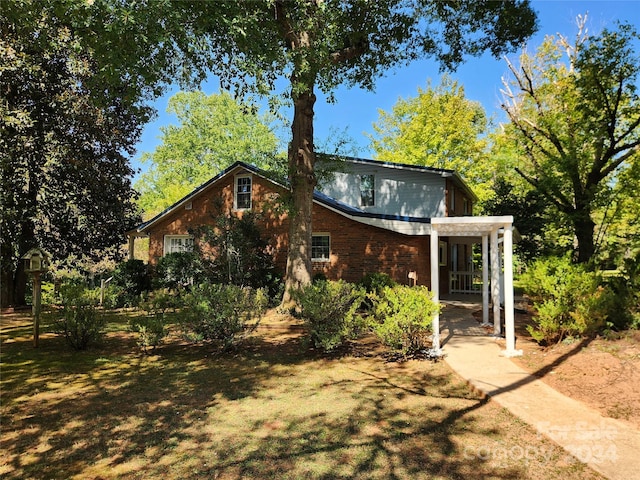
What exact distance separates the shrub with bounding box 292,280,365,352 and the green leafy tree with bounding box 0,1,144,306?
7.88 m

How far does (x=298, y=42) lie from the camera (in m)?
11.0

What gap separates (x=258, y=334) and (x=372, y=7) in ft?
30.0

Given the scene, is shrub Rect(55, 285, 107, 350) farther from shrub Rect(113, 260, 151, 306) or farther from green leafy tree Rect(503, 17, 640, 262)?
green leafy tree Rect(503, 17, 640, 262)

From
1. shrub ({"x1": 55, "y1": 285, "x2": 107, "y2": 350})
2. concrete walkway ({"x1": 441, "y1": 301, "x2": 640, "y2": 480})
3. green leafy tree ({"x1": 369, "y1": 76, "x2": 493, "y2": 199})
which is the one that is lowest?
concrete walkway ({"x1": 441, "y1": 301, "x2": 640, "y2": 480})

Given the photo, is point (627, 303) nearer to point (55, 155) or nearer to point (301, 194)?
point (301, 194)

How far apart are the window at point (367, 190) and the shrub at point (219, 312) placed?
1315cm

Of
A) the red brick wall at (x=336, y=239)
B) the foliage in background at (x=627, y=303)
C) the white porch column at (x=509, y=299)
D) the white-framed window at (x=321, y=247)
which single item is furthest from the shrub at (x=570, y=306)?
the white-framed window at (x=321, y=247)

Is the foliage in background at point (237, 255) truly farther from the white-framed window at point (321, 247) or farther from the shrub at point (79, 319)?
the shrub at point (79, 319)

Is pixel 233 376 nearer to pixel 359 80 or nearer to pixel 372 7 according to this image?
pixel 372 7

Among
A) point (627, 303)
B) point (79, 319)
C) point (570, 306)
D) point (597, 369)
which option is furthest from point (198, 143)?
point (597, 369)

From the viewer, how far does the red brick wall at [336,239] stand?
15305 mm

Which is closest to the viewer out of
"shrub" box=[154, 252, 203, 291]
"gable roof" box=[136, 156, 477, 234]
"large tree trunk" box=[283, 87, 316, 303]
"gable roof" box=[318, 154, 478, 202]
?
"large tree trunk" box=[283, 87, 316, 303]

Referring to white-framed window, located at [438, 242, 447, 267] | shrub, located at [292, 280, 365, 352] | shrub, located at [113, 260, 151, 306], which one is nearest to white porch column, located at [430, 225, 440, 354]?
shrub, located at [292, 280, 365, 352]

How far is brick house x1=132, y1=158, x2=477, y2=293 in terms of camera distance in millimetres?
15367
